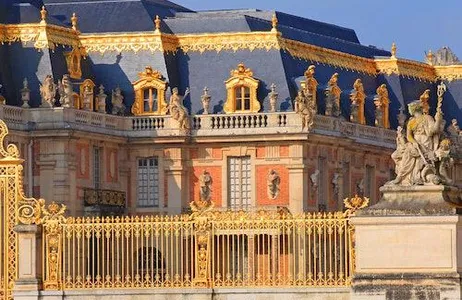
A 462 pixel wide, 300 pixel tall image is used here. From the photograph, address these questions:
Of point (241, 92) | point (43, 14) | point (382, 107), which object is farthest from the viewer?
point (382, 107)

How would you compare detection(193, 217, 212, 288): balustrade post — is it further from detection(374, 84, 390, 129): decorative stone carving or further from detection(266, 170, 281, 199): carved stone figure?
detection(374, 84, 390, 129): decorative stone carving

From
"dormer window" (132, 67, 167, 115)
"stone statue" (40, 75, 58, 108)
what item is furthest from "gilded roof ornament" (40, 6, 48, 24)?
"dormer window" (132, 67, 167, 115)

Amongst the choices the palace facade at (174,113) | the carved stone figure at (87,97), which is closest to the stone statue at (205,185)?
the palace facade at (174,113)

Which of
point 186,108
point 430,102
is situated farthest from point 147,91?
point 430,102

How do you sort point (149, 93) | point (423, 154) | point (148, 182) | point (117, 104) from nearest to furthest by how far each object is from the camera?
point (423, 154) → point (117, 104) → point (148, 182) → point (149, 93)

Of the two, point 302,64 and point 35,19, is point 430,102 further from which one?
point 35,19

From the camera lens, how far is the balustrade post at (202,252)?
63188 mm

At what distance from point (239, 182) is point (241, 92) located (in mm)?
2997

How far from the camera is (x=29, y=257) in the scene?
63.4 metres

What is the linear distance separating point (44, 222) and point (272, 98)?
34.3 meters

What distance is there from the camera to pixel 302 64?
10169 cm

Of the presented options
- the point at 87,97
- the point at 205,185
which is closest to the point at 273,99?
the point at 205,185

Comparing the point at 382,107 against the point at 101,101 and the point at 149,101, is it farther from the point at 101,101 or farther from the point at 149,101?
the point at 101,101

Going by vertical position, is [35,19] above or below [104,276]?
above
